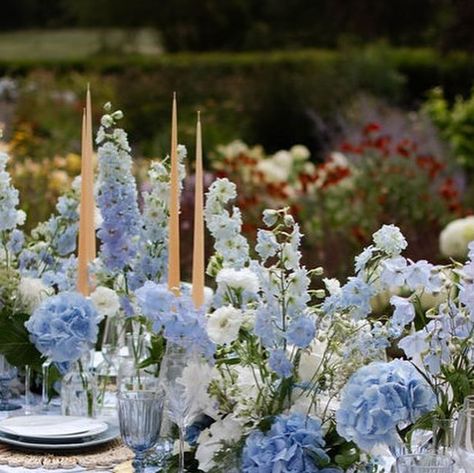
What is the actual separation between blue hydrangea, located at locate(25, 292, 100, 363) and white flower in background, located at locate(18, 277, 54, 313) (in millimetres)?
153

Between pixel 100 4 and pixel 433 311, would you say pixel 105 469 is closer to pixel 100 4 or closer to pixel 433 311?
pixel 433 311

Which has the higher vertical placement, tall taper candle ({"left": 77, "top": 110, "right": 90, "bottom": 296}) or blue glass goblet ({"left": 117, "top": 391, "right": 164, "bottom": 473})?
tall taper candle ({"left": 77, "top": 110, "right": 90, "bottom": 296})

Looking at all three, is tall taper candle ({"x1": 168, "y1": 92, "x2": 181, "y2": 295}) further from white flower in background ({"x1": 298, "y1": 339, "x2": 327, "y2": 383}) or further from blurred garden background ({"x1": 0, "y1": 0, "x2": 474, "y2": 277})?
blurred garden background ({"x1": 0, "y1": 0, "x2": 474, "y2": 277})

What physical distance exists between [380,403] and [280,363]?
0.20 meters

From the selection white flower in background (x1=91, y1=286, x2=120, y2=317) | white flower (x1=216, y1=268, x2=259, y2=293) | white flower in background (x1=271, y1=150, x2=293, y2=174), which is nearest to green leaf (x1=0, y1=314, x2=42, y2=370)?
white flower in background (x1=91, y1=286, x2=120, y2=317)

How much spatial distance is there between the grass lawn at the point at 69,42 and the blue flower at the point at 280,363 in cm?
2627

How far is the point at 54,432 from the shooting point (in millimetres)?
2871

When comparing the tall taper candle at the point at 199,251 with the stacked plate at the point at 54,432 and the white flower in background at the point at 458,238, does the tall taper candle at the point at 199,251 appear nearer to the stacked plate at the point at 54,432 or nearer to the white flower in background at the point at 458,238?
the stacked plate at the point at 54,432

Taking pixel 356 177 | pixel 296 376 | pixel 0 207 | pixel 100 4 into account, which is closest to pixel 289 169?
pixel 356 177

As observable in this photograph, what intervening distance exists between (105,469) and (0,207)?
2.23ft

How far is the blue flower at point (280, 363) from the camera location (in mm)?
2436

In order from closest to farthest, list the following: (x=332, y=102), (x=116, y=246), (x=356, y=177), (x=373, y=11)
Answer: (x=116, y=246) < (x=356, y=177) < (x=332, y=102) < (x=373, y=11)

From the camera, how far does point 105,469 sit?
9.10 feet

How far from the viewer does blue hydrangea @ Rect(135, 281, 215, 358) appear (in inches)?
101
